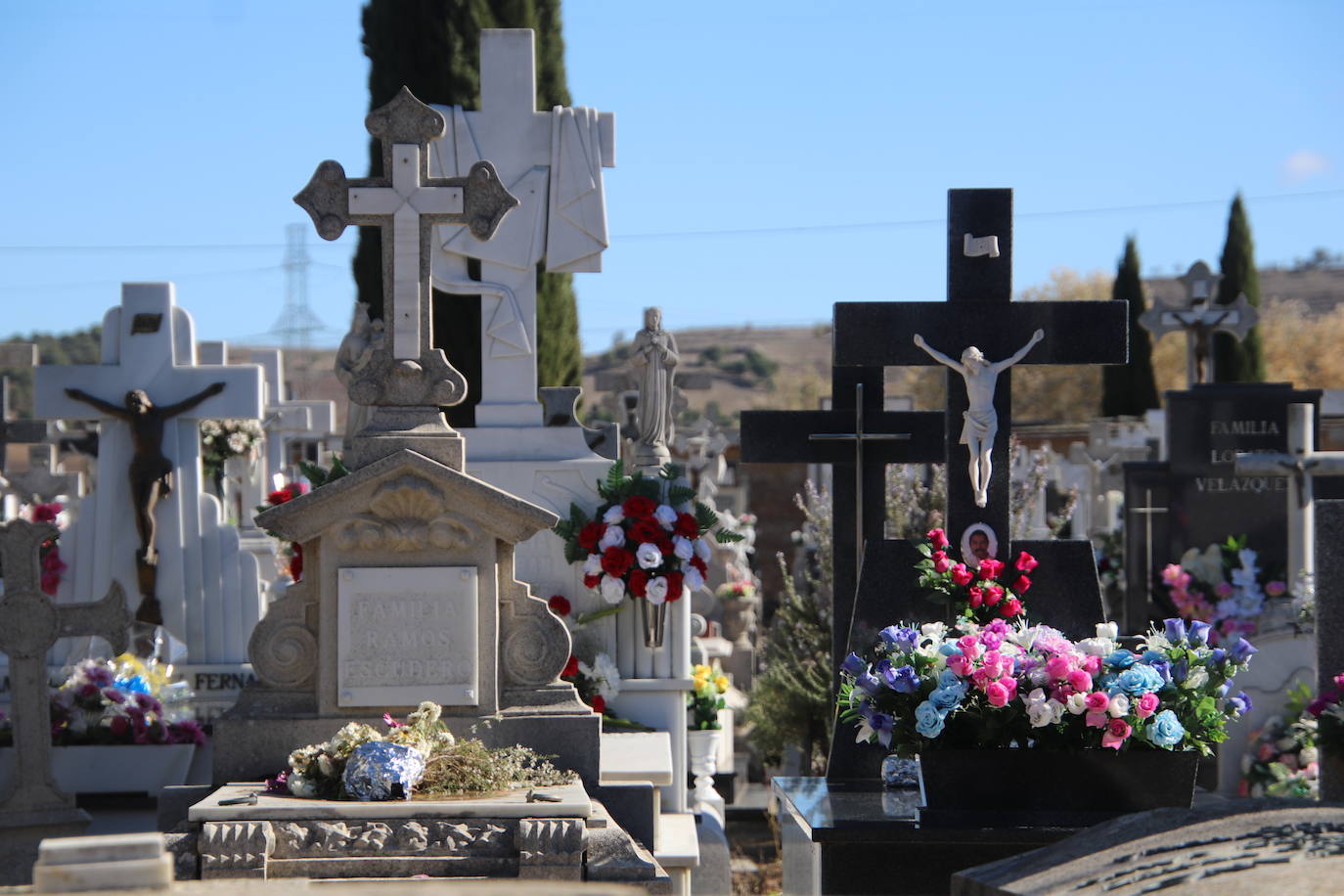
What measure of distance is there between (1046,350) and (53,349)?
60790 mm

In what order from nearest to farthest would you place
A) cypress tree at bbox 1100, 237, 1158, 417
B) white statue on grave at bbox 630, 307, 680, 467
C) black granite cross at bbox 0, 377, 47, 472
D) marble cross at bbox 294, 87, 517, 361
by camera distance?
1. marble cross at bbox 294, 87, 517, 361
2. white statue on grave at bbox 630, 307, 680, 467
3. black granite cross at bbox 0, 377, 47, 472
4. cypress tree at bbox 1100, 237, 1158, 417

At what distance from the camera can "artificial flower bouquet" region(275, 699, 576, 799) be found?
6.39 metres

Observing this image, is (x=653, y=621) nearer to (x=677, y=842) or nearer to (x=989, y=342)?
(x=677, y=842)

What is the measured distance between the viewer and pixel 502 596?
23.7 feet

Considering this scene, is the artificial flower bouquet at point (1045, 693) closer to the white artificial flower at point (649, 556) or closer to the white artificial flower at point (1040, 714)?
the white artificial flower at point (1040, 714)

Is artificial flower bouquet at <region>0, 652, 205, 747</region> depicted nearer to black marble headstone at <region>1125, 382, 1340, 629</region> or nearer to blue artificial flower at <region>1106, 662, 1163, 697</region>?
blue artificial flower at <region>1106, 662, 1163, 697</region>

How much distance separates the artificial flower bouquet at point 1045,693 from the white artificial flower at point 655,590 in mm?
2373

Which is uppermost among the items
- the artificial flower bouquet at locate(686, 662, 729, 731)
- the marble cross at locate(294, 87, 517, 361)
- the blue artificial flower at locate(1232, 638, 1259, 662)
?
the marble cross at locate(294, 87, 517, 361)

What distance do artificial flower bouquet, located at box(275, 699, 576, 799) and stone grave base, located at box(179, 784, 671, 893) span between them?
156 mm

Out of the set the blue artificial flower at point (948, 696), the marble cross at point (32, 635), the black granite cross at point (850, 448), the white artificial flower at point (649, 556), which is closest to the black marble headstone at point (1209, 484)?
the black granite cross at point (850, 448)

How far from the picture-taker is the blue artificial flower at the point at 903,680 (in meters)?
6.48

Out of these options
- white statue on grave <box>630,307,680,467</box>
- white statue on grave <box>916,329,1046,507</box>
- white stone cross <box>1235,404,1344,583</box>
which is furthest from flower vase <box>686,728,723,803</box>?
white stone cross <box>1235,404,1344,583</box>

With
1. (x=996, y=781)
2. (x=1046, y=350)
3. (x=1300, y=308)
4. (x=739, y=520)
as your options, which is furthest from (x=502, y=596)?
(x=1300, y=308)

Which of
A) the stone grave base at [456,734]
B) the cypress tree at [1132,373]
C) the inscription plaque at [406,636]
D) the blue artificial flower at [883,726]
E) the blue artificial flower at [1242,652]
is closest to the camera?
the blue artificial flower at [883,726]
